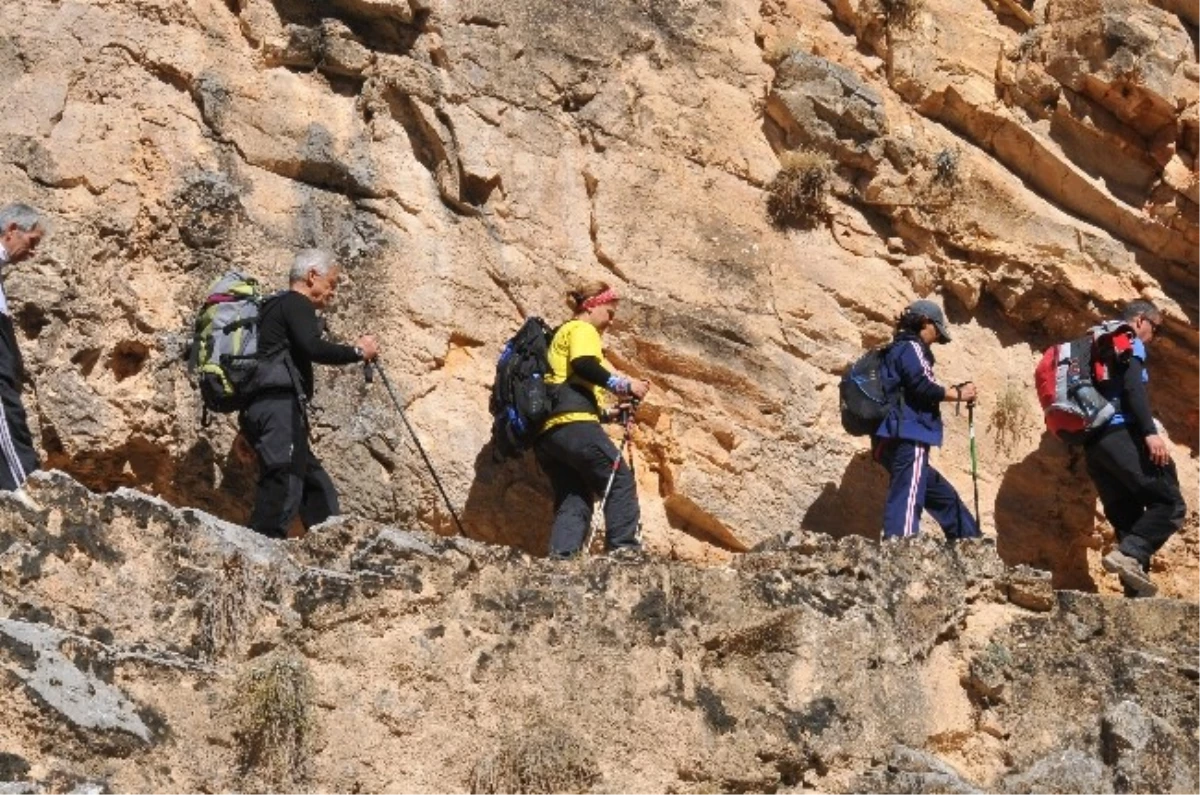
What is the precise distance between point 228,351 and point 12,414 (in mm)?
1273

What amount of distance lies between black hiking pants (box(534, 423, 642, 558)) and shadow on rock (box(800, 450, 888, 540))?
1.97 m

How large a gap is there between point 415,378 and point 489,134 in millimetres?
1924

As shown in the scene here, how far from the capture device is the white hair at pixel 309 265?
41.9 feet

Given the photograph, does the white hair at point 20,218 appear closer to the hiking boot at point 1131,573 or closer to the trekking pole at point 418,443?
the trekking pole at point 418,443

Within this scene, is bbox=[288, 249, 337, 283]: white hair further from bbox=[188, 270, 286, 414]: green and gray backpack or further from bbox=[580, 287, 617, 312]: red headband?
bbox=[580, 287, 617, 312]: red headband

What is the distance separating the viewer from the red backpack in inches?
554

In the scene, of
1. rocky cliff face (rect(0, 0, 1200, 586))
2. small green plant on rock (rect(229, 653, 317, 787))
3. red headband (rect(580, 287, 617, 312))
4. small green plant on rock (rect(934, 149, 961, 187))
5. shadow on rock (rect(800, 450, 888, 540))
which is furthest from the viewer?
small green plant on rock (rect(934, 149, 961, 187))

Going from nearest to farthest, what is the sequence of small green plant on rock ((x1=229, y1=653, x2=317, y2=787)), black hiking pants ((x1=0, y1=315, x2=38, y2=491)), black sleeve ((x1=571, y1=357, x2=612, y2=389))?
small green plant on rock ((x1=229, y1=653, x2=317, y2=787))
black hiking pants ((x1=0, y1=315, x2=38, y2=491))
black sleeve ((x1=571, y1=357, x2=612, y2=389))

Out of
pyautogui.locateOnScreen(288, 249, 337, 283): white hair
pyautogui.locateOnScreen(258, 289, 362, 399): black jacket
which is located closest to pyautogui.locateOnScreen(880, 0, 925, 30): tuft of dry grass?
pyautogui.locateOnScreen(288, 249, 337, 283): white hair

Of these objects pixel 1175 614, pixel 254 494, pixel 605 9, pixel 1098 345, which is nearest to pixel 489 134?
pixel 605 9

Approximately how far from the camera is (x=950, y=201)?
15.7m

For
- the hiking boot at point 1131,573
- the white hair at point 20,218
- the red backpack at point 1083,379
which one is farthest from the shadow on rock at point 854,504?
the white hair at point 20,218

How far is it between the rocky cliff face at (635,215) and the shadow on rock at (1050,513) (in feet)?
0.07

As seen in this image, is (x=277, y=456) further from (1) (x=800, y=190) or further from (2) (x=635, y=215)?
(1) (x=800, y=190)
